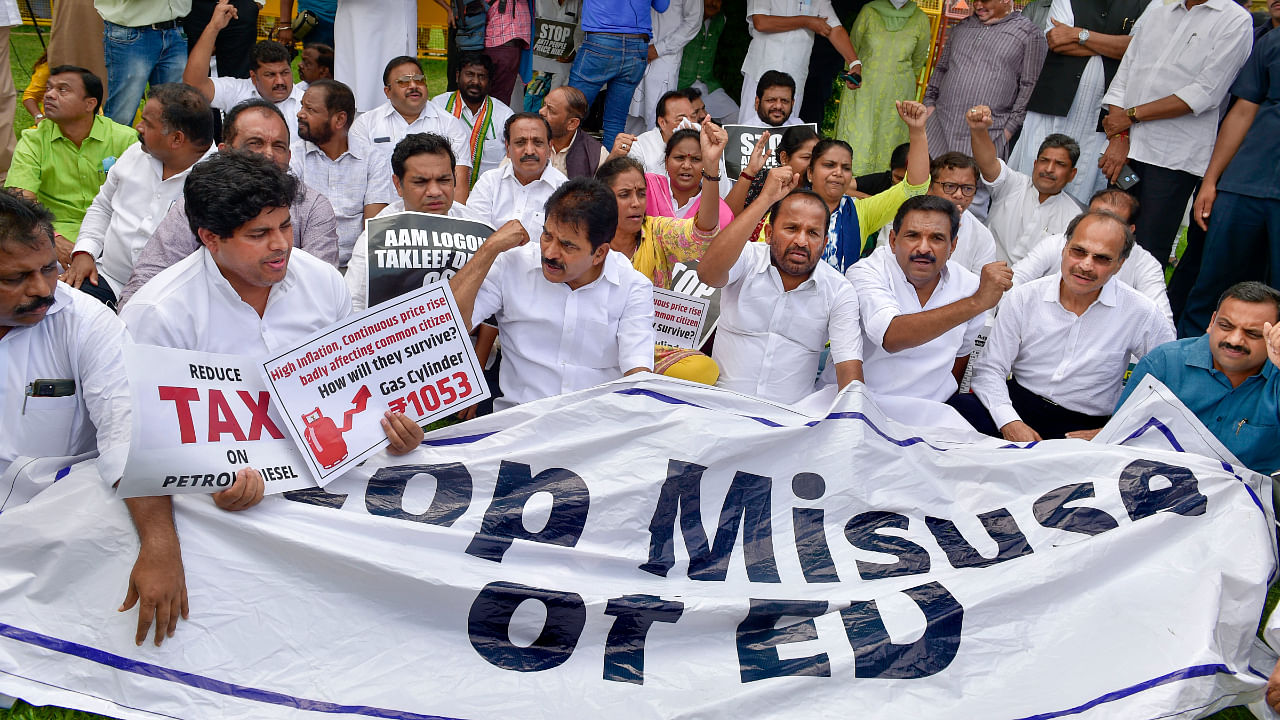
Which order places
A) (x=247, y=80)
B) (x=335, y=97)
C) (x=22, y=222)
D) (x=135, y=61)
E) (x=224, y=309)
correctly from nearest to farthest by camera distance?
1. (x=22, y=222)
2. (x=224, y=309)
3. (x=335, y=97)
4. (x=135, y=61)
5. (x=247, y=80)

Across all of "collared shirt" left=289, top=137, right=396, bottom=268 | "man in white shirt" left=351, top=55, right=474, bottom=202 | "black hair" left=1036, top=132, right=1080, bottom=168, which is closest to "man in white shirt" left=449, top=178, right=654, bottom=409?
"collared shirt" left=289, top=137, right=396, bottom=268

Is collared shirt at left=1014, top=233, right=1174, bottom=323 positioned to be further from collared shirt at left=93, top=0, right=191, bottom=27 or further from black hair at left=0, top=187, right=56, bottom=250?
collared shirt at left=93, top=0, right=191, bottom=27

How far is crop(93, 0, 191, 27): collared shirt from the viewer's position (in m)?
8.35

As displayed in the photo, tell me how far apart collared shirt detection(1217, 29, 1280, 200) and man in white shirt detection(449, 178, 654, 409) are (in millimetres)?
5120

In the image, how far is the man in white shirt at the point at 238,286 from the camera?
3.87m

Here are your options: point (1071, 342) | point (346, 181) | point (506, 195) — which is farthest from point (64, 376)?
point (1071, 342)

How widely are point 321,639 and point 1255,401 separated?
4.25m

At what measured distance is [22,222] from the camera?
3527mm

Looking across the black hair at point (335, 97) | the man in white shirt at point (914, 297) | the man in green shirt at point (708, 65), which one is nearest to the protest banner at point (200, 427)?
the man in white shirt at point (914, 297)

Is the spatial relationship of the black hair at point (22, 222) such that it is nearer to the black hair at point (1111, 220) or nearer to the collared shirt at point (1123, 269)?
the black hair at point (1111, 220)

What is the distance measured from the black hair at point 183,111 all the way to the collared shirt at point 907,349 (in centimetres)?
381

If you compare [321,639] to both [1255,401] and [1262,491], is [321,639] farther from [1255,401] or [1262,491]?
[1255,401]

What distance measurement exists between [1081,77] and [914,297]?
14.4ft

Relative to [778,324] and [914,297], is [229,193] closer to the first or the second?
[778,324]
